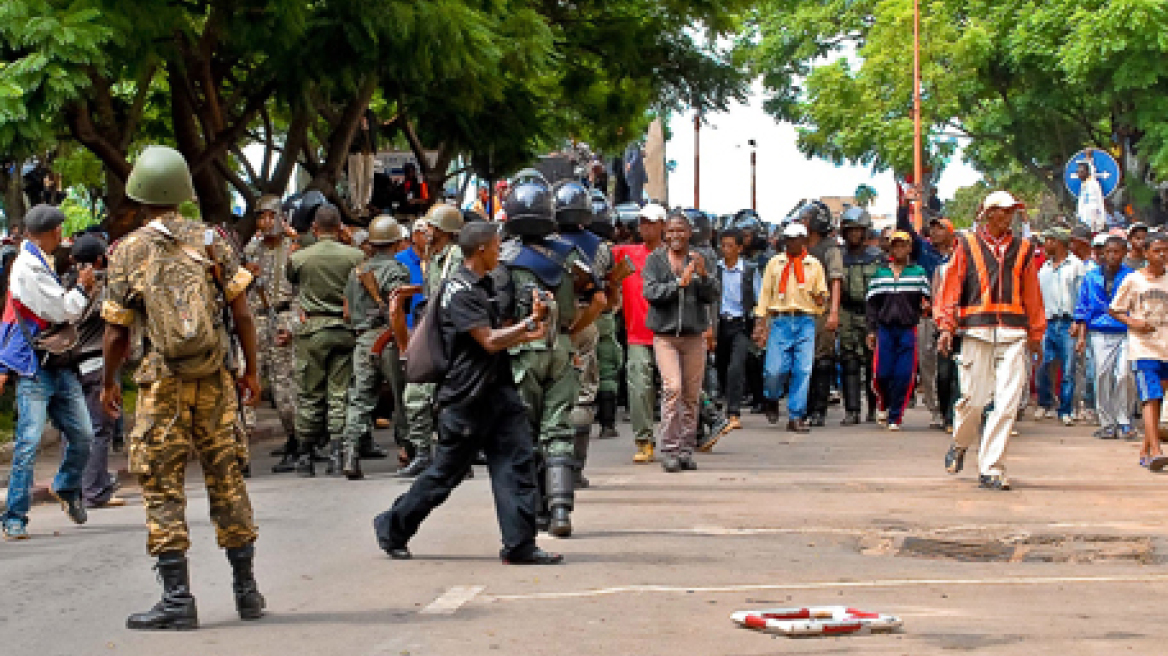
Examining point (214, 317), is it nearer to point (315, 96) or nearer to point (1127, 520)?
point (1127, 520)

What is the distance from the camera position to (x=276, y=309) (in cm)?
1488

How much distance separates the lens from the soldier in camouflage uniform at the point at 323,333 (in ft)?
46.3

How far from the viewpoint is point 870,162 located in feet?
163

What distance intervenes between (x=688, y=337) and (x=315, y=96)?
674 centimetres

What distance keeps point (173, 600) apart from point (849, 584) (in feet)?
9.80

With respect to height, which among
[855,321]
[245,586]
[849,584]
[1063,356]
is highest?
[855,321]

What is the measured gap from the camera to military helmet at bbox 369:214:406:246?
14.0m

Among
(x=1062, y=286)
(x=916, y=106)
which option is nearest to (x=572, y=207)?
(x=1062, y=286)

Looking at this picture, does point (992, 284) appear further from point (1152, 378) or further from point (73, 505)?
point (73, 505)

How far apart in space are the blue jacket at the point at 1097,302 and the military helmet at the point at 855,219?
2454mm

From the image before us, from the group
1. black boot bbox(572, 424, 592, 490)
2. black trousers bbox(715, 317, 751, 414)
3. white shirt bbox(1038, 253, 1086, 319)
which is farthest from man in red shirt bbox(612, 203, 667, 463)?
white shirt bbox(1038, 253, 1086, 319)

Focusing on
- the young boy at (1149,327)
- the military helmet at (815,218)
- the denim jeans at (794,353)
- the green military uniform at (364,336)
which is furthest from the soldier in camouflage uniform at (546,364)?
the military helmet at (815,218)

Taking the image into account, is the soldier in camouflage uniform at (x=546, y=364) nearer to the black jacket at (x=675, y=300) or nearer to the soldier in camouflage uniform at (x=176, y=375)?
the soldier in camouflage uniform at (x=176, y=375)

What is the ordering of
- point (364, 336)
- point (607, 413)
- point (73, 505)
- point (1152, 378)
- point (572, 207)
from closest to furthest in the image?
point (572, 207), point (73, 505), point (364, 336), point (1152, 378), point (607, 413)
